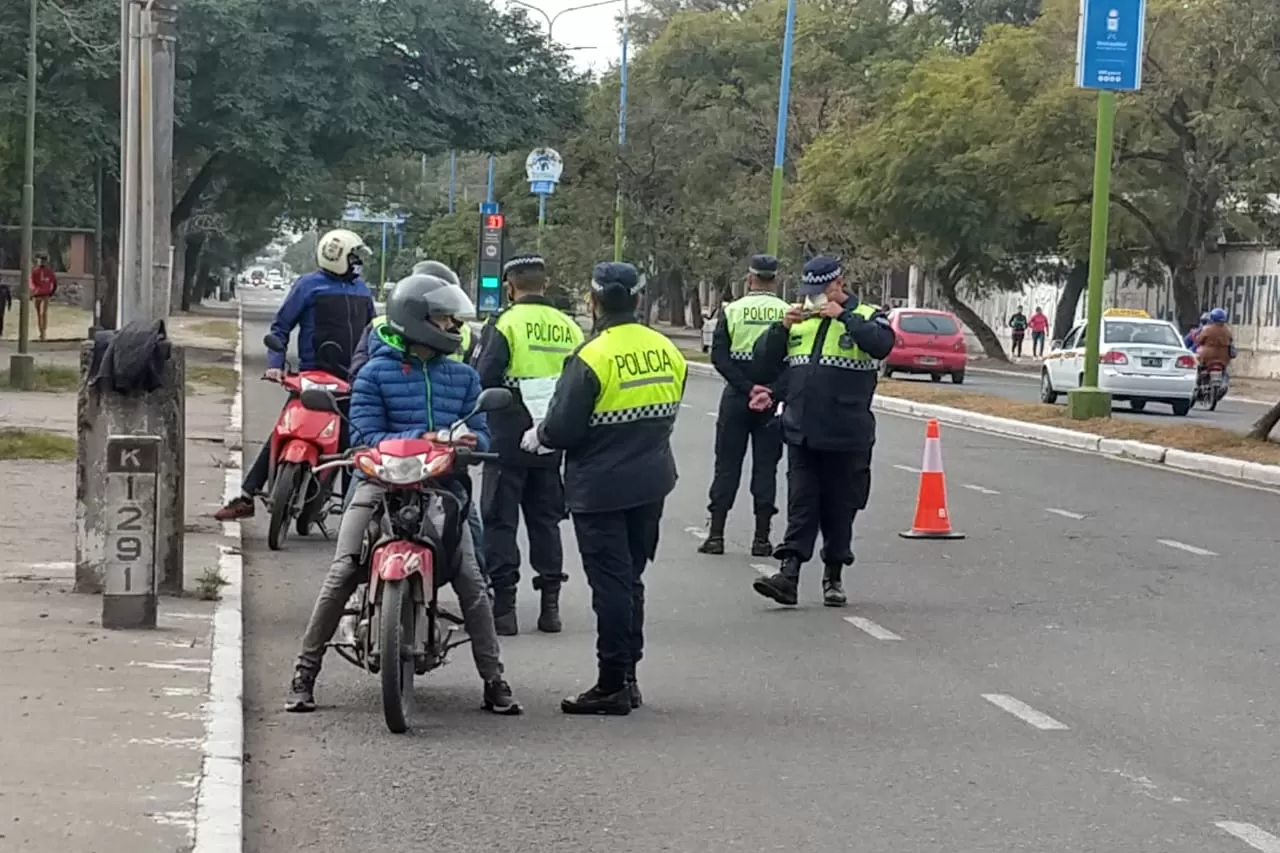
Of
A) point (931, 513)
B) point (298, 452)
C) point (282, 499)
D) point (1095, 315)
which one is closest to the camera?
point (298, 452)

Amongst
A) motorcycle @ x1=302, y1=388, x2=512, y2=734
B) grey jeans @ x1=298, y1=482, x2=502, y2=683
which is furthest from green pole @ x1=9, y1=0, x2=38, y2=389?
motorcycle @ x1=302, y1=388, x2=512, y2=734

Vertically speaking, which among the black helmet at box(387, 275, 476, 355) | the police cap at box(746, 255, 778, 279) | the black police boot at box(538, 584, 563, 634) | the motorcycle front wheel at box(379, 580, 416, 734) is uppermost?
the police cap at box(746, 255, 778, 279)

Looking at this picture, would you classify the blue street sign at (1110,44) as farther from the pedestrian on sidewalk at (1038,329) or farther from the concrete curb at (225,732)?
the pedestrian on sidewalk at (1038,329)

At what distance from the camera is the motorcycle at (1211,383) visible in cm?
3391

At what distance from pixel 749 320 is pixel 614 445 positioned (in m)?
4.99

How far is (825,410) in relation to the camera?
11422 millimetres

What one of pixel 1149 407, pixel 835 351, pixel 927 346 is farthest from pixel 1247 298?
pixel 835 351

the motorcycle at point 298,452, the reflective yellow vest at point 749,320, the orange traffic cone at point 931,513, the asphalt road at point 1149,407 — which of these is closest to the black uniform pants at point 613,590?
the motorcycle at point 298,452

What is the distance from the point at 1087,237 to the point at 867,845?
43112mm

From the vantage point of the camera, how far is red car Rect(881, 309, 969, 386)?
42.6 meters

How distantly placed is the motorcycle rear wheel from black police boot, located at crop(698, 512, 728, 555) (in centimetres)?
273

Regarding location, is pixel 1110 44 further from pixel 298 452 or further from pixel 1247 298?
pixel 1247 298

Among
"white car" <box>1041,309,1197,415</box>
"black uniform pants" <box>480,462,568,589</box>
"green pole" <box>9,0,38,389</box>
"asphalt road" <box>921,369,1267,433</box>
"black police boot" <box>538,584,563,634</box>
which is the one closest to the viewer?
"black uniform pants" <box>480,462,568,589</box>

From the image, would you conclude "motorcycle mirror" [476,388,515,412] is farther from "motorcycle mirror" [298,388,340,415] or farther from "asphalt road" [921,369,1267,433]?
"asphalt road" [921,369,1267,433]
